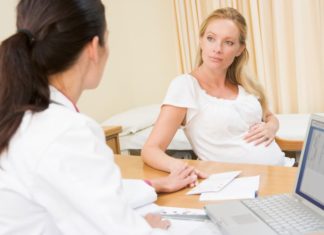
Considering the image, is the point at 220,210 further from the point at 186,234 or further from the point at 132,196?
the point at 132,196

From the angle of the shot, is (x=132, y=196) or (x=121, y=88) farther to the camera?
(x=121, y=88)

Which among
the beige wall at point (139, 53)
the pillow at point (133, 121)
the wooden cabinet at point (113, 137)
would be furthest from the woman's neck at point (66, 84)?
the beige wall at point (139, 53)

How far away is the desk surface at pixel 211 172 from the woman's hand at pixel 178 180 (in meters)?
0.02

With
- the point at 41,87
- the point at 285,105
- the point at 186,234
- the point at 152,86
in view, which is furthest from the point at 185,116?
Answer: the point at 152,86

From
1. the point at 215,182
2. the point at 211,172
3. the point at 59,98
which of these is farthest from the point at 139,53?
the point at 59,98

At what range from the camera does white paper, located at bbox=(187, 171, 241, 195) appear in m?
1.22

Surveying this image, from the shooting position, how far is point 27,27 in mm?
791

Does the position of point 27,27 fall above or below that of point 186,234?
above

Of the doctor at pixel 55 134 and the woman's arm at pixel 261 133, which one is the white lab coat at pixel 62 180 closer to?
the doctor at pixel 55 134

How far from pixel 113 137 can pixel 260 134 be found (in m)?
1.14

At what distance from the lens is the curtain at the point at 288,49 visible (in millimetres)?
3041

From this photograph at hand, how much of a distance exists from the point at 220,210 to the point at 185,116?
69 cm

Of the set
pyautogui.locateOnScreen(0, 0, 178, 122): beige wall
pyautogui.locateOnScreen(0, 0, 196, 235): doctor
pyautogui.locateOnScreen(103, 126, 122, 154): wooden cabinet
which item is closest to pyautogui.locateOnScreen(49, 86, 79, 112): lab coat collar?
pyautogui.locateOnScreen(0, 0, 196, 235): doctor

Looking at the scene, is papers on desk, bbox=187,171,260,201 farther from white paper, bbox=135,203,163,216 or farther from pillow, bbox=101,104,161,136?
pillow, bbox=101,104,161,136
